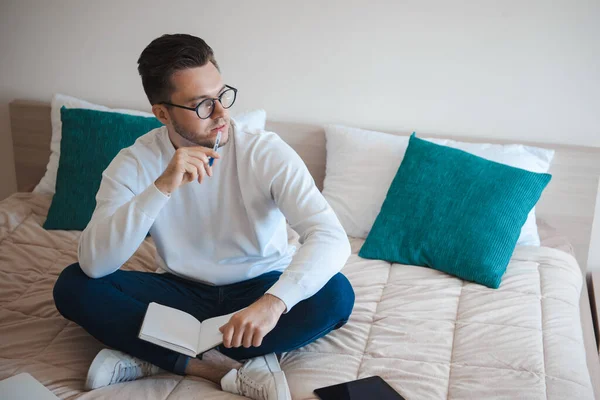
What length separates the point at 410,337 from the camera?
182cm

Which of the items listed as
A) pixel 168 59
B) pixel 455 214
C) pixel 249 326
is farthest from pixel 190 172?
pixel 455 214

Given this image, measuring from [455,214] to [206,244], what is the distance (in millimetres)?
845

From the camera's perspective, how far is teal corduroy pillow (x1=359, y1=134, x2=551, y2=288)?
2139 mm

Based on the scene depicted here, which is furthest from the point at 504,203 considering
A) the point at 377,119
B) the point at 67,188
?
the point at 67,188

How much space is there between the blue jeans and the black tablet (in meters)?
0.18

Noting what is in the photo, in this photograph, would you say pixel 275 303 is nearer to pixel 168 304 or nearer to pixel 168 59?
pixel 168 304

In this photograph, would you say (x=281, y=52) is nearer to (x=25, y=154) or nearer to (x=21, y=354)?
(x=25, y=154)

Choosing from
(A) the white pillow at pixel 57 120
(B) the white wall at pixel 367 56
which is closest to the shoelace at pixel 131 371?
(A) the white pillow at pixel 57 120

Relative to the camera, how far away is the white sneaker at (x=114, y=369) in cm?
160

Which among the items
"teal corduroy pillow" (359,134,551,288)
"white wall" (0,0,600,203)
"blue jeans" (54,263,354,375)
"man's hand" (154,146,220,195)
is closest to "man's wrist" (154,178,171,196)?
"man's hand" (154,146,220,195)

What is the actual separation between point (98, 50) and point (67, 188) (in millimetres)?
720

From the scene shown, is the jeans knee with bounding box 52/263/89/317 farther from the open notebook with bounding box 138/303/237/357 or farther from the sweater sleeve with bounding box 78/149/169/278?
the open notebook with bounding box 138/303/237/357

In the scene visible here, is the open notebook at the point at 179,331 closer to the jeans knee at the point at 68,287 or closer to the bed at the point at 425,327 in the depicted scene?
the bed at the point at 425,327

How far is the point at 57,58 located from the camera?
300 cm
